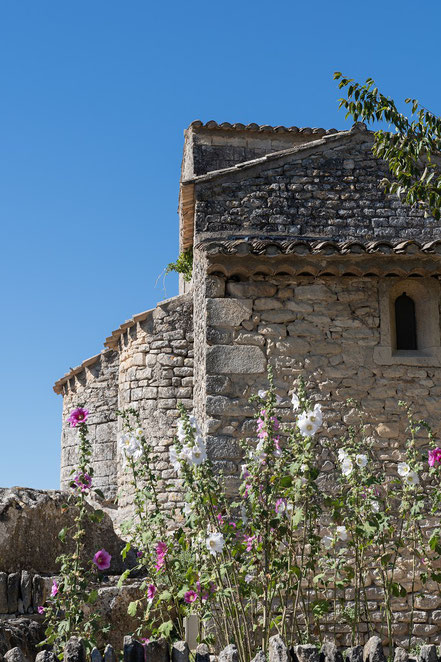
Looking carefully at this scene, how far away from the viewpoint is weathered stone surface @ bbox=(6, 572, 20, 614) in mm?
6246

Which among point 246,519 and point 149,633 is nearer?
point 246,519

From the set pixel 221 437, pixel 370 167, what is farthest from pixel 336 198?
pixel 221 437

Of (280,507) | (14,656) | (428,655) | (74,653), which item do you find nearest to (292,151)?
(280,507)

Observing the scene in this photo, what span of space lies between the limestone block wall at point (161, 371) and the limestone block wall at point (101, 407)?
41.0 inches

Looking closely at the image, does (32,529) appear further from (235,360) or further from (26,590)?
(235,360)

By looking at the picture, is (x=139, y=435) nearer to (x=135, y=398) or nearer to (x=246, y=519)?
(x=246, y=519)

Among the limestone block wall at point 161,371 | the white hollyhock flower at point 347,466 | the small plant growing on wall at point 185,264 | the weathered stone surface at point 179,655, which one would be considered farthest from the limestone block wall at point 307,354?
the small plant growing on wall at point 185,264

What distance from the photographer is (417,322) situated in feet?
26.0

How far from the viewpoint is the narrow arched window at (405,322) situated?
7871mm

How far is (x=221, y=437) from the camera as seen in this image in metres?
7.25

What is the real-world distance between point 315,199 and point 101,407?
4.29 meters

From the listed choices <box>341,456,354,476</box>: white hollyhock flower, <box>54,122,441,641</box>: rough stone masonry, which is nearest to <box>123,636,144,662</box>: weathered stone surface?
<box>341,456,354,476</box>: white hollyhock flower

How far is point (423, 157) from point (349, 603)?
614 centimetres

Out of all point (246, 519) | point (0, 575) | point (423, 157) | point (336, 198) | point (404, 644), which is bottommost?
point (404, 644)
